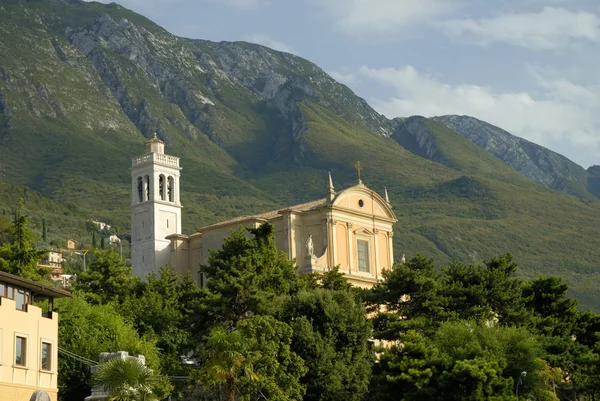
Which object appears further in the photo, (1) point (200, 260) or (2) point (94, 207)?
(2) point (94, 207)

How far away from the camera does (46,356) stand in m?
37.2

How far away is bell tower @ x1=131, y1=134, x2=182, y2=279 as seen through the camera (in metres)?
80.2

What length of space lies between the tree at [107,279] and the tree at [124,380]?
25755mm

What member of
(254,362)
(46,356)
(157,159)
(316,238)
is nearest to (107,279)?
(316,238)

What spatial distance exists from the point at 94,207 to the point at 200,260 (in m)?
98.2

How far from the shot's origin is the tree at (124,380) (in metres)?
34.9

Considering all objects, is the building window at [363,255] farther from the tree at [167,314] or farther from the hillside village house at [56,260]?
the hillside village house at [56,260]

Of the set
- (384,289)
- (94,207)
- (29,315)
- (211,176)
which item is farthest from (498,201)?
(29,315)

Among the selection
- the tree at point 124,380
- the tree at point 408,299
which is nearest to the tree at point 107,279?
the tree at point 408,299

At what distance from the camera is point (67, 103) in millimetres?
191875

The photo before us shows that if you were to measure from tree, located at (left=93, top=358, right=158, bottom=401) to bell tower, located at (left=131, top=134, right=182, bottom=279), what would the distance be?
43.6m

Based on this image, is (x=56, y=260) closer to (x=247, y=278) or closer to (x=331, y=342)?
(x=247, y=278)

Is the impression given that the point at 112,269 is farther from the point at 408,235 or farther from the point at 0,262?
the point at 408,235

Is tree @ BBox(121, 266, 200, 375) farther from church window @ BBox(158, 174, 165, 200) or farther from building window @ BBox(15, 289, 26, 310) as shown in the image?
church window @ BBox(158, 174, 165, 200)
